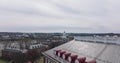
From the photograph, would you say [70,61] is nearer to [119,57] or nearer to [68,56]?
[68,56]

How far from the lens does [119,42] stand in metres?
19.3

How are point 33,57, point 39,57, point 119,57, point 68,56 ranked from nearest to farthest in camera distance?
point 119,57 < point 68,56 < point 33,57 < point 39,57

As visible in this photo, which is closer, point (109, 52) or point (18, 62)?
point (109, 52)

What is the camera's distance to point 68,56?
2359 centimetres

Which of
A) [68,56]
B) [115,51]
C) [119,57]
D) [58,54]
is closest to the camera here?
[119,57]

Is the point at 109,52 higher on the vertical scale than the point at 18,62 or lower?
higher

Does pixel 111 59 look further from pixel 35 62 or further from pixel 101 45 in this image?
pixel 35 62

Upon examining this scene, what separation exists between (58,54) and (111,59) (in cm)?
1120

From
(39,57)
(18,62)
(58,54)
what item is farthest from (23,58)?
(58,54)

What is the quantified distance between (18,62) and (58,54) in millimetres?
48155

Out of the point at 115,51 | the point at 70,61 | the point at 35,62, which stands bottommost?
the point at 35,62

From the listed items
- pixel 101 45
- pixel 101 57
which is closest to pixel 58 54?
pixel 101 45

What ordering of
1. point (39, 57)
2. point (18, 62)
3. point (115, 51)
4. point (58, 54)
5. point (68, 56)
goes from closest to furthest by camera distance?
point (115, 51) → point (68, 56) → point (58, 54) → point (18, 62) → point (39, 57)

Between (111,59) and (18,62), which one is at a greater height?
(111,59)
